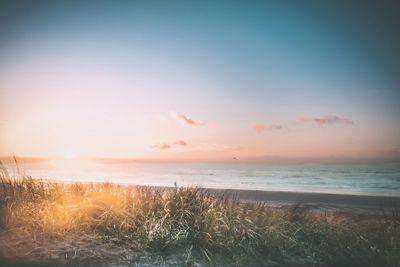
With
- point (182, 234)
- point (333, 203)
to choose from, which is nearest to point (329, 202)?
point (333, 203)

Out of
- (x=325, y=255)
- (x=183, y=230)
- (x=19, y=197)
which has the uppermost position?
(x=19, y=197)

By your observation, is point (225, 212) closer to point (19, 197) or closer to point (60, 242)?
point (60, 242)

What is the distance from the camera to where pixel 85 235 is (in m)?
7.30

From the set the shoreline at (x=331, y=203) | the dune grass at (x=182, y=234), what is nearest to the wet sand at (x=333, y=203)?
the shoreline at (x=331, y=203)

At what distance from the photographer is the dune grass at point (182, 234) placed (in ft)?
21.6

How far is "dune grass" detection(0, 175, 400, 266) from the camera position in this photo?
660 cm

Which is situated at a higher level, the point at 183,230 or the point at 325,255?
the point at 183,230

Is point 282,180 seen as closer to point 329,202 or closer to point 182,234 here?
point 329,202

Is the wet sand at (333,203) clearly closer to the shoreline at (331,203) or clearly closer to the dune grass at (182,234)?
the shoreline at (331,203)

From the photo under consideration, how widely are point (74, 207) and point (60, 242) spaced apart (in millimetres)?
1314

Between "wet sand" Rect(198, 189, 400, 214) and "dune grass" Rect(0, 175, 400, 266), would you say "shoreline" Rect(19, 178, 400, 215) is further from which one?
"dune grass" Rect(0, 175, 400, 266)

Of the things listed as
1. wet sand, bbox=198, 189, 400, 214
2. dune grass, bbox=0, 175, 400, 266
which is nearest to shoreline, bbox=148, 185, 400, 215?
wet sand, bbox=198, 189, 400, 214

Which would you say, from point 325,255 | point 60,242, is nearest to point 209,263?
point 325,255

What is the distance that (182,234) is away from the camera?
7.12m
